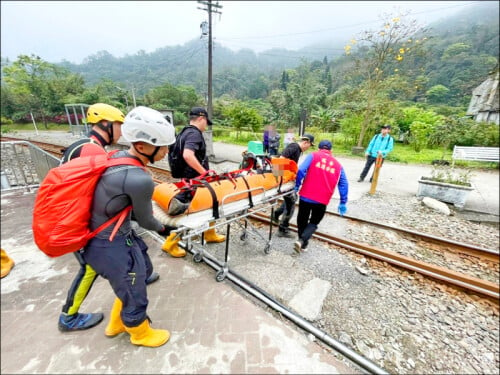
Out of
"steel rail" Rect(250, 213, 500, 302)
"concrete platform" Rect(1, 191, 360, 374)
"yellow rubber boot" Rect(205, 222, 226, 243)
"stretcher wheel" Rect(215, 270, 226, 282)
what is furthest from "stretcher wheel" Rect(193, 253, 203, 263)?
"steel rail" Rect(250, 213, 500, 302)

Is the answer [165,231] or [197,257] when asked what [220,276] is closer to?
[197,257]

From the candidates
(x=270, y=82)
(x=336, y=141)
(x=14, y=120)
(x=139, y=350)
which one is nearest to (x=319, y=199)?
(x=139, y=350)

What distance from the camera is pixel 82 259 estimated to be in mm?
1757

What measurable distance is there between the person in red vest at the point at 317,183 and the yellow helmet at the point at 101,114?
8.85ft

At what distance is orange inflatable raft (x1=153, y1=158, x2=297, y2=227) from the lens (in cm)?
225

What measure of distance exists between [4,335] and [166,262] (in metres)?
1.97

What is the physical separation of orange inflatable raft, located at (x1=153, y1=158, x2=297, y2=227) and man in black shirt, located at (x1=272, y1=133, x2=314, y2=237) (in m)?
0.68

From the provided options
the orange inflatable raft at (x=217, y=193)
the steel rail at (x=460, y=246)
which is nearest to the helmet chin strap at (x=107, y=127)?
the orange inflatable raft at (x=217, y=193)

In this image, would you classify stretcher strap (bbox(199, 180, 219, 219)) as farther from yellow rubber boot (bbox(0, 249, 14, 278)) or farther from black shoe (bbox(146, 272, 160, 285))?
yellow rubber boot (bbox(0, 249, 14, 278))

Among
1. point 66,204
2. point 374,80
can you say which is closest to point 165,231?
point 66,204

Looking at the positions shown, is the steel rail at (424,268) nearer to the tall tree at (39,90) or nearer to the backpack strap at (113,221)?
the backpack strap at (113,221)

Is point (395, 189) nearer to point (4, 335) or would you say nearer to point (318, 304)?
point (318, 304)

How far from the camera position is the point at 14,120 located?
50.7 feet

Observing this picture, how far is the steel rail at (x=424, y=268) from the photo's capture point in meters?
3.16
